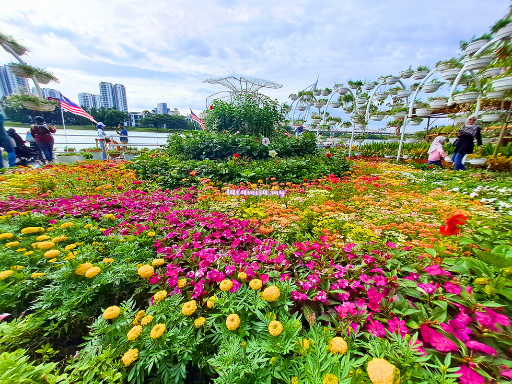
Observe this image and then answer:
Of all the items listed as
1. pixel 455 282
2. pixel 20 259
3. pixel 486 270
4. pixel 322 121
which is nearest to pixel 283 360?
pixel 455 282

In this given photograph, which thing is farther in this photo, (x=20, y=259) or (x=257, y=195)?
(x=257, y=195)

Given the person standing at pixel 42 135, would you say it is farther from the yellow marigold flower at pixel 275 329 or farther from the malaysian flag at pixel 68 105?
the yellow marigold flower at pixel 275 329

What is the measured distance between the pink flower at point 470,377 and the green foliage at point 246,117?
938cm

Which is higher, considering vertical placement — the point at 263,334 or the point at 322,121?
the point at 322,121

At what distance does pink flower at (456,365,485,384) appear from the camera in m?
0.78

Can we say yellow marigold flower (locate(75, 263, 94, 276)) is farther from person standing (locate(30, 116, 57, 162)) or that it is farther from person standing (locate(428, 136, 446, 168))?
person standing (locate(428, 136, 446, 168))

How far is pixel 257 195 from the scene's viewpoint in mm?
3232

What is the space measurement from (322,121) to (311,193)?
10246mm

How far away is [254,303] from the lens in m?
1.15

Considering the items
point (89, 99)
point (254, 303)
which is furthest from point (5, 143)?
point (89, 99)

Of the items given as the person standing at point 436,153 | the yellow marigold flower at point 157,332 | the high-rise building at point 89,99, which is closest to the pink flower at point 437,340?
the yellow marigold flower at point 157,332

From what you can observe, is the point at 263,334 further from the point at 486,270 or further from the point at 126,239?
the point at 126,239

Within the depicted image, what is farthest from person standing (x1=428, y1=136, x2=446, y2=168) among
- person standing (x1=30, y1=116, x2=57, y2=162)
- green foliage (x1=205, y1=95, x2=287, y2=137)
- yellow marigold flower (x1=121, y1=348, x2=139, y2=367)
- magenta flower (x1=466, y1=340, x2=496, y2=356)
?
person standing (x1=30, y1=116, x2=57, y2=162)

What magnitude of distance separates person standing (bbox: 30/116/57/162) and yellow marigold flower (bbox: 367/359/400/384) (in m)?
10.1
